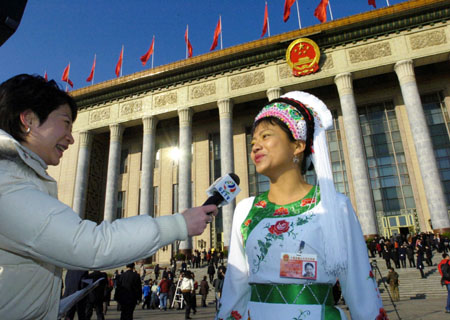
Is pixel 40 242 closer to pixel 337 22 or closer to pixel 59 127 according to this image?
pixel 59 127

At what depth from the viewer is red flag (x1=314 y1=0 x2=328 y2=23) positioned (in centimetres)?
2197

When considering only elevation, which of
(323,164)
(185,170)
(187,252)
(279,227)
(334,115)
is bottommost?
(279,227)

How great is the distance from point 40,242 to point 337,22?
24395mm

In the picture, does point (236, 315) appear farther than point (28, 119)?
Yes

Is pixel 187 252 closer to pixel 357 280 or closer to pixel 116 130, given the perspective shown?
pixel 116 130

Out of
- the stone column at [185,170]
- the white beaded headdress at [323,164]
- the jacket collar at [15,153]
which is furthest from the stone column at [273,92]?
the jacket collar at [15,153]

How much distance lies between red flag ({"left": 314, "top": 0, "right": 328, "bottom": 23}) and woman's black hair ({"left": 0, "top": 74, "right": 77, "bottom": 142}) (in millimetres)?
23840

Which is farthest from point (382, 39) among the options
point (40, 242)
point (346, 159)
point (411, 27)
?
point (40, 242)

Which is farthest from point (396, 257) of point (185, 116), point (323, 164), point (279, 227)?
point (185, 116)

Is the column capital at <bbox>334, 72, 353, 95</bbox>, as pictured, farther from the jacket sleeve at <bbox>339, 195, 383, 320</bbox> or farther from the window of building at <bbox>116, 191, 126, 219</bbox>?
the window of building at <bbox>116, 191, 126, 219</bbox>

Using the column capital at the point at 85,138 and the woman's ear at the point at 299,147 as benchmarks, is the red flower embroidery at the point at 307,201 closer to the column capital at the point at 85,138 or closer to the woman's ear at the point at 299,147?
the woman's ear at the point at 299,147

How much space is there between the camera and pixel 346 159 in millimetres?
23641

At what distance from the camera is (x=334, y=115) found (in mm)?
25031

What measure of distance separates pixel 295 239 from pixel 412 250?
A: 54.0ft
